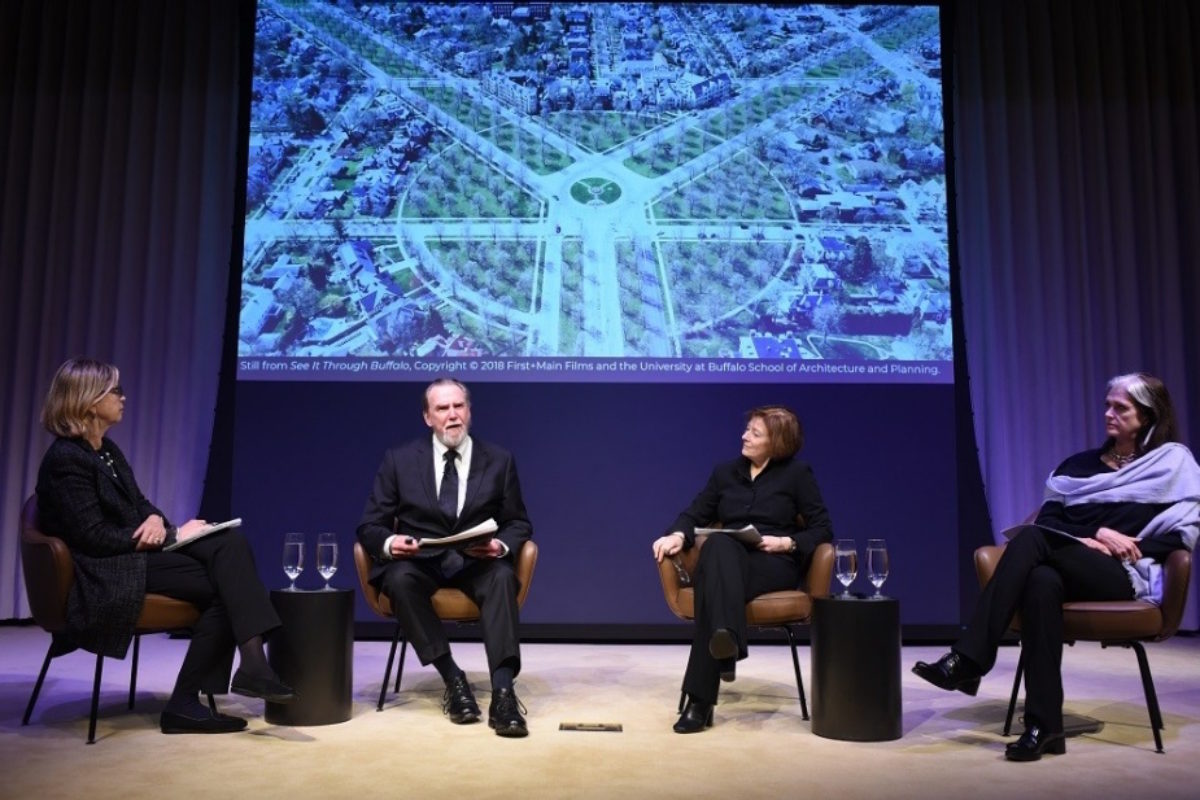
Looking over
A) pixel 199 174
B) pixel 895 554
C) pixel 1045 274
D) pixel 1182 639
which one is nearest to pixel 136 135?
pixel 199 174

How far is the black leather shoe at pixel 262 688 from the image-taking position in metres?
3.27

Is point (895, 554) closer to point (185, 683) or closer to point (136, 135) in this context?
point (185, 683)

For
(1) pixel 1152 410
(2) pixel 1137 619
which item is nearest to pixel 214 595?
(2) pixel 1137 619

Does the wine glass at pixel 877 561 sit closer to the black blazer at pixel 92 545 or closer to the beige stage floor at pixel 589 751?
the beige stage floor at pixel 589 751

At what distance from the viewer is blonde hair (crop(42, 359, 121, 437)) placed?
345 cm

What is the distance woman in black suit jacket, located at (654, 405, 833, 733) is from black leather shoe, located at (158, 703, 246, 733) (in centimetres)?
140

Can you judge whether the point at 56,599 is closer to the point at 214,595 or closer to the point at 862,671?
the point at 214,595

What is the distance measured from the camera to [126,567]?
338 centimetres

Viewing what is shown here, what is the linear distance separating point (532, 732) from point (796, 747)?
0.81 m

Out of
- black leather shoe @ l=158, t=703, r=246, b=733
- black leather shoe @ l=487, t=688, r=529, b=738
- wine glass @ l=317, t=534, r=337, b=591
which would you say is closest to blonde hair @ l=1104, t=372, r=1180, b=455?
black leather shoe @ l=487, t=688, r=529, b=738

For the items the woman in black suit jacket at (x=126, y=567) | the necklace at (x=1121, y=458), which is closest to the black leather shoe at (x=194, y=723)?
the woman in black suit jacket at (x=126, y=567)

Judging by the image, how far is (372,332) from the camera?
548cm

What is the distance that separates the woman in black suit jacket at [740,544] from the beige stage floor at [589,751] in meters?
0.21

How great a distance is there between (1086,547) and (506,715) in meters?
1.89
